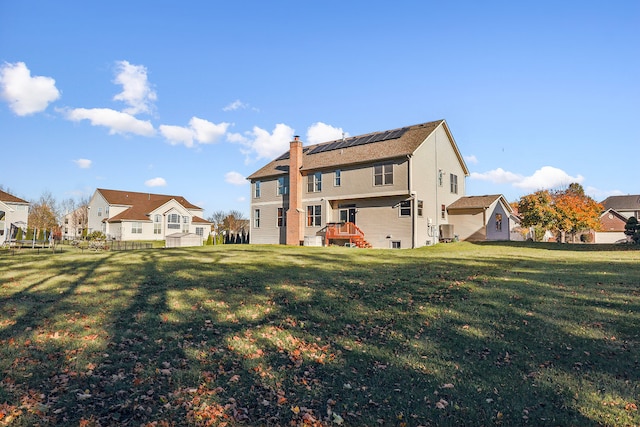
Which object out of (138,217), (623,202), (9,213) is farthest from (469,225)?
(623,202)

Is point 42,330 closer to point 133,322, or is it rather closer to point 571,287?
point 133,322

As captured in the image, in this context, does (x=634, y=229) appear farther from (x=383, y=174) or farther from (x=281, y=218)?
(x=281, y=218)

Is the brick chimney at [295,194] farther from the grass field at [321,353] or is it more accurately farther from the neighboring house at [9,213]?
the neighboring house at [9,213]

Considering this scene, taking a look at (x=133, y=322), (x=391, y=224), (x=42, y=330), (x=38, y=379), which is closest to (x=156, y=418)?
(x=38, y=379)

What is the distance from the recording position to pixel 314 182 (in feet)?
103

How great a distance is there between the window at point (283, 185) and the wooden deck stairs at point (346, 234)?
5.86 metres

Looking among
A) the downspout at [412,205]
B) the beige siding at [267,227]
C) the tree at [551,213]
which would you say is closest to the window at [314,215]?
the beige siding at [267,227]

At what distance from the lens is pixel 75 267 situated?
43.9 feet

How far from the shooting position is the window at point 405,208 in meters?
26.7

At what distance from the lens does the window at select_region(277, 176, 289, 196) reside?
110ft

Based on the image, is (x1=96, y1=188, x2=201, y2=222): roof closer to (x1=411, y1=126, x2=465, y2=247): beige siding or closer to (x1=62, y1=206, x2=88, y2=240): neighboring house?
(x1=62, y1=206, x2=88, y2=240): neighboring house

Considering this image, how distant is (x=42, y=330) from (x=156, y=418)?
149 inches

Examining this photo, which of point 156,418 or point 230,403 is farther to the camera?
point 230,403

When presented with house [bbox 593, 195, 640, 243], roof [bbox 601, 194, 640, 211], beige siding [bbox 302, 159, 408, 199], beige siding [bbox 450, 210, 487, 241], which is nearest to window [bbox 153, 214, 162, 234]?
beige siding [bbox 302, 159, 408, 199]
